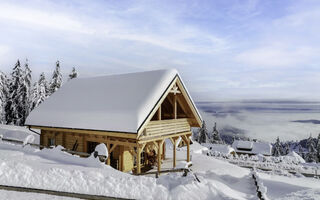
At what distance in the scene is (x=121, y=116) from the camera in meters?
13.7

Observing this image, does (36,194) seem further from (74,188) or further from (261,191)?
(261,191)

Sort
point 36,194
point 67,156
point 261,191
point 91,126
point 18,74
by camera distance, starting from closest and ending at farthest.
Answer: point 36,194 → point 261,191 → point 67,156 → point 91,126 → point 18,74

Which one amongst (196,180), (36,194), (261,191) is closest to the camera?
(36,194)

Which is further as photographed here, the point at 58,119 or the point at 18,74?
the point at 18,74

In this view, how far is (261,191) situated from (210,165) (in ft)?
25.9

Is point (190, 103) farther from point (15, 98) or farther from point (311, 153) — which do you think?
point (311, 153)

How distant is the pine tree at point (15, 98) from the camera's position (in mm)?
43975

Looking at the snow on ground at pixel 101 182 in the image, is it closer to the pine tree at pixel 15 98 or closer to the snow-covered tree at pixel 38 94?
the snow-covered tree at pixel 38 94

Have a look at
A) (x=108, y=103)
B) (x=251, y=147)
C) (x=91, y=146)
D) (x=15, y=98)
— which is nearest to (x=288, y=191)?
(x=108, y=103)

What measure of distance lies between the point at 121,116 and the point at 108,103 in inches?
93.6

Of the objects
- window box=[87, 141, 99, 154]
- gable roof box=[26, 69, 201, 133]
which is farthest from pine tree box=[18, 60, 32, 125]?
window box=[87, 141, 99, 154]

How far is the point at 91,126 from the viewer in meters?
14.6

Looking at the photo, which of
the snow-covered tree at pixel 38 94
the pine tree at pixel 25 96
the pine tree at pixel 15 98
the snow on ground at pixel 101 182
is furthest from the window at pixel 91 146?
the pine tree at pixel 15 98

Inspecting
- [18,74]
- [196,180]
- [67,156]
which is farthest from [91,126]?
[18,74]
